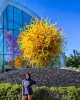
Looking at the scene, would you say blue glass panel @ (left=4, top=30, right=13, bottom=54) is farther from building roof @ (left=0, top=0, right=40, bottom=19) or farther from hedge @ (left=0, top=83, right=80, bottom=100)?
hedge @ (left=0, top=83, right=80, bottom=100)

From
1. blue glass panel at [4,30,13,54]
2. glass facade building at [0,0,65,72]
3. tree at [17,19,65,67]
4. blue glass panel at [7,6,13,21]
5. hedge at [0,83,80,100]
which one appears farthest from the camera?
blue glass panel at [7,6,13,21]

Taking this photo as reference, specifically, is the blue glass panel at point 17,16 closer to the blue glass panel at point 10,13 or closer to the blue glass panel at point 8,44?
the blue glass panel at point 10,13

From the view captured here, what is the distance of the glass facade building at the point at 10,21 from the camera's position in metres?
44.6

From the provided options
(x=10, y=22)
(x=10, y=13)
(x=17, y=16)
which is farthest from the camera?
(x=17, y=16)

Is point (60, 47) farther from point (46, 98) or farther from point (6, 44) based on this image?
point (6, 44)

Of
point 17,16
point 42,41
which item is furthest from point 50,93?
point 17,16

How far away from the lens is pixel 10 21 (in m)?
46.4

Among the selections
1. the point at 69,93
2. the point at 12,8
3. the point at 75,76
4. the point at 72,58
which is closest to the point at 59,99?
the point at 69,93

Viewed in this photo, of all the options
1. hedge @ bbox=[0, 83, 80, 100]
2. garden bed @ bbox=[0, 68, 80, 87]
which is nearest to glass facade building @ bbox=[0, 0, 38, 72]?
garden bed @ bbox=[0, 68, 80, 87]

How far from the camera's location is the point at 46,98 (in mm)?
18062

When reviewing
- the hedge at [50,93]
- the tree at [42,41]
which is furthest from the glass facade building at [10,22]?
the hedge at [50,93]

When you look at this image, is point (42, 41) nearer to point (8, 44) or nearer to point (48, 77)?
point (48, 77)

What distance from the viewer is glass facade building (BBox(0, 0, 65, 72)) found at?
44562mm

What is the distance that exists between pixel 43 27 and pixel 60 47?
1860 millimetres
